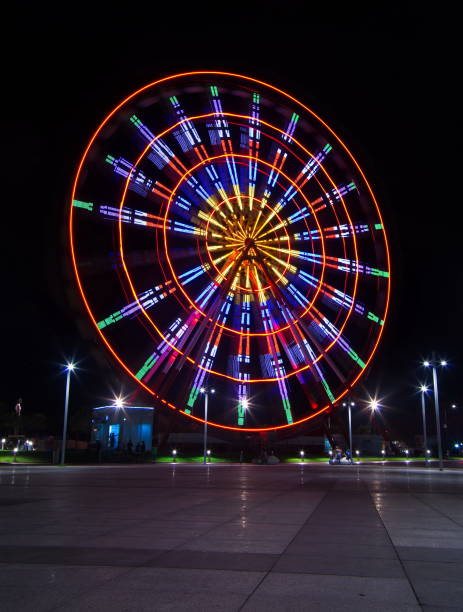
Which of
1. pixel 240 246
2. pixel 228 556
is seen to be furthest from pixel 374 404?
pixel 228 556

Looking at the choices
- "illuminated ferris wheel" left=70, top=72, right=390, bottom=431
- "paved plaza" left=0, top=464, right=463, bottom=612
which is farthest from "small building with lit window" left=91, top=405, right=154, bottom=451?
"paved plaza" left=0, top=464, right=463, bottom=612

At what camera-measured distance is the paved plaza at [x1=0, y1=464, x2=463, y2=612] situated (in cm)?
400

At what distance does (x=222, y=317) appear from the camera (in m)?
30.9

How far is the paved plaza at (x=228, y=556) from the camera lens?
4.00 meters

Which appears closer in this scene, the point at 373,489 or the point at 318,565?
the point at 318,565

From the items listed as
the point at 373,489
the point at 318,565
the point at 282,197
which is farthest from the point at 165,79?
the point at 318,565

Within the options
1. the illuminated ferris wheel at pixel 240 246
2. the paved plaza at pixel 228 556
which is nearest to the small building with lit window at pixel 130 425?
the illuminated ferris wheel at pixel 240 246

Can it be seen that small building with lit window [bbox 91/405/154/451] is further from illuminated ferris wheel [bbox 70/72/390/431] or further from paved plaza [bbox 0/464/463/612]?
paved plaza [bbox 0/464/463/612]

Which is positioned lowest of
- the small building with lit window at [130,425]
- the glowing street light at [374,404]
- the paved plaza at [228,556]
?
the paved plaza at [228,556]

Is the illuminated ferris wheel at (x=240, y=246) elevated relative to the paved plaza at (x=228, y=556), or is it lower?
elevated

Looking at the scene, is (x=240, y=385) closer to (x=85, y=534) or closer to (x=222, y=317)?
(x=222, y=317)

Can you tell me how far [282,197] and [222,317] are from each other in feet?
21.3

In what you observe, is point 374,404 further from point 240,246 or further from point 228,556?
point 228,556

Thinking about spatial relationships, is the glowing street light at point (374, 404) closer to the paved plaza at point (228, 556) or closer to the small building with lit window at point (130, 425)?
the small building with lit window at point (130, 425)
